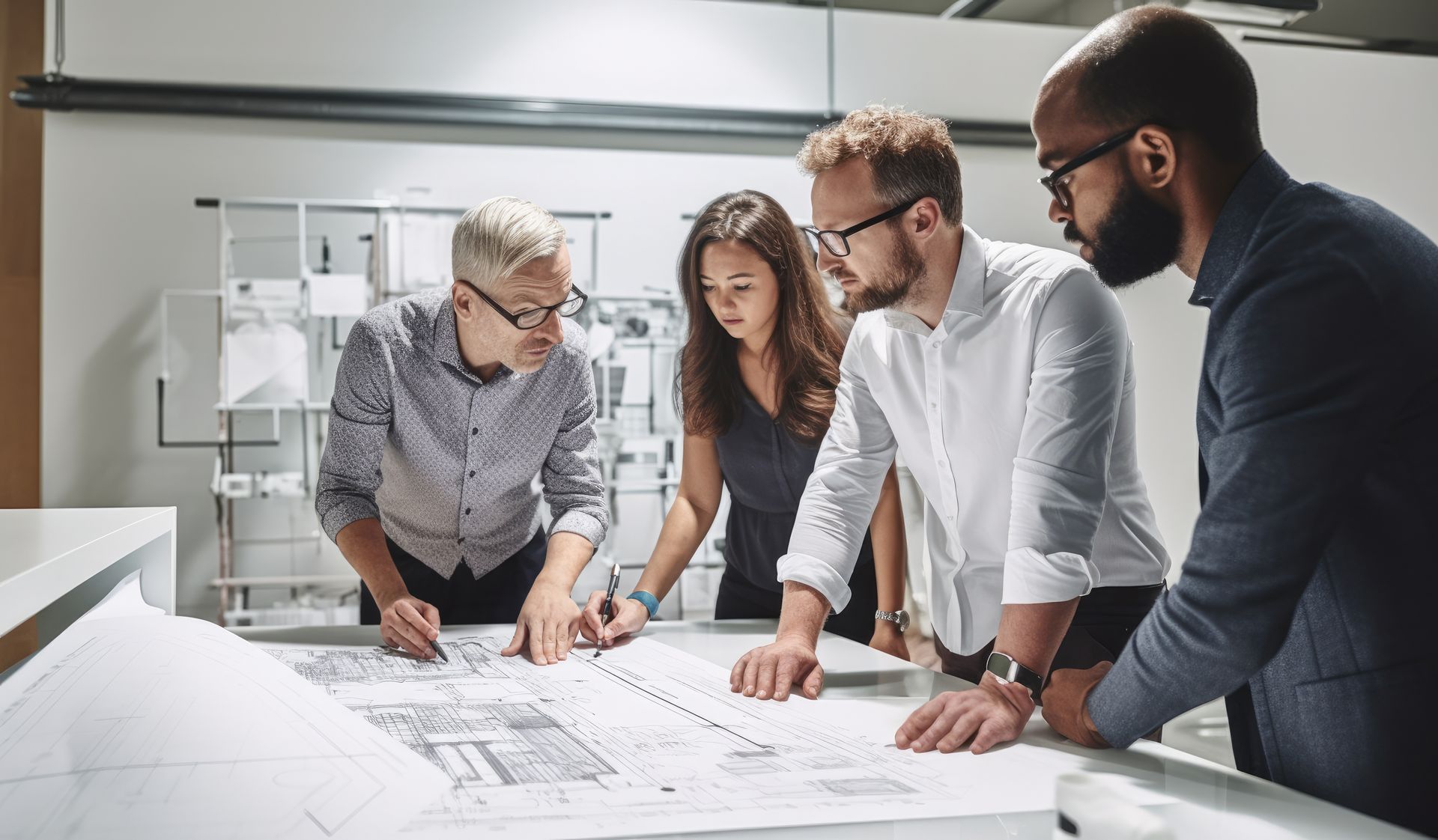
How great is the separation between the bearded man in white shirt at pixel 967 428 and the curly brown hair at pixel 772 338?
0.21 metres

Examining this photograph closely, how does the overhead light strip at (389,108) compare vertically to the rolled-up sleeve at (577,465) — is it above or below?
above

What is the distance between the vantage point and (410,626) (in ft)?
4.75

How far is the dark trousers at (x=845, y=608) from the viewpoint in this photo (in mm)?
1913

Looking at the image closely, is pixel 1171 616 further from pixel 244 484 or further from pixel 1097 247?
pixel 244 484

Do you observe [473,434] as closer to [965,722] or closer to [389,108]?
[965,722]

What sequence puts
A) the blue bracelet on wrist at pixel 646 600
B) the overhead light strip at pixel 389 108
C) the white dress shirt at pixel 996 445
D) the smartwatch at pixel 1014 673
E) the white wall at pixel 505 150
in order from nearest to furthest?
1. the smartwatch at pixel 1014 673
2. the white dress shirt at pixel 996 445
3. the blue bracelet on wrist at pixel 646 600
4. the overhead light strip at pixel 389 108
5. the white wall at pixel 505 150

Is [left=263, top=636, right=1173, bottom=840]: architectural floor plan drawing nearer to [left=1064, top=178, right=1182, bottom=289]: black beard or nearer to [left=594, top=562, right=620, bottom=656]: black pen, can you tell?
[left=594, top=562, right=620, bottom=656]: black pen

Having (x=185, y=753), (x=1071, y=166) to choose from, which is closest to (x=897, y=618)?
(x=1071, y=166)

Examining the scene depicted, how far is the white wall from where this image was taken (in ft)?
14.0

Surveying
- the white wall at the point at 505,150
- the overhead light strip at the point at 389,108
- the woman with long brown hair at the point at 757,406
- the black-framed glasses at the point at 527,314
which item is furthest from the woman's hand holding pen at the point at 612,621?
the overhead light strip at the point at 389,108

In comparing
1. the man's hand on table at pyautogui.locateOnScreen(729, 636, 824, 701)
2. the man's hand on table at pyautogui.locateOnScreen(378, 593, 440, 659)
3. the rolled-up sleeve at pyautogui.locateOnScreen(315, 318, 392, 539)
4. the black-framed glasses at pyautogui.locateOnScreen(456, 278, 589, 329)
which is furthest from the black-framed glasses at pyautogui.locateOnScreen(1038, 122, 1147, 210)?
the rolled-up sleeve at pyautogui.locateOnScreen(315, 318, 392, 539)

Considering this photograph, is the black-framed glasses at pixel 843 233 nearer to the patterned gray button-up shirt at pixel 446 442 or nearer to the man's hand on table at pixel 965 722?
the patterned gray button-up shirt at pixel 446 442

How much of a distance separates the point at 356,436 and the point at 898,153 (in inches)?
38.9

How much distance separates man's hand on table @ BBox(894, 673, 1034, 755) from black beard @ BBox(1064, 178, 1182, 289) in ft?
1.51
